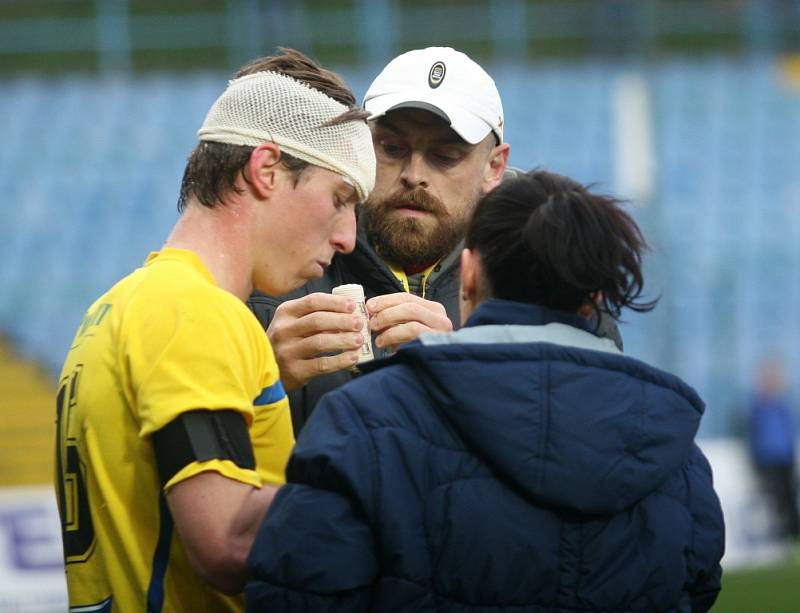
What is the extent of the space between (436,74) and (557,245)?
138cm

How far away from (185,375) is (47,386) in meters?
11.0

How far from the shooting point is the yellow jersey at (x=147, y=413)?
7.33 ft

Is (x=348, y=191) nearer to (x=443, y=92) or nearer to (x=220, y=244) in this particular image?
(x=220, y=244)

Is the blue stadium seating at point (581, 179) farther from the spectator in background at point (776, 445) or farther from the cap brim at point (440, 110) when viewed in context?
the cap brim at point (440, 110)

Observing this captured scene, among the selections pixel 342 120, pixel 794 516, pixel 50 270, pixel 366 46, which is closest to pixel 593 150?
pixel 366 46

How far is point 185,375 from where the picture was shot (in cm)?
222

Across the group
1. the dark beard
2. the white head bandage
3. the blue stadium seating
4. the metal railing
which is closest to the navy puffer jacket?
the white head bandage

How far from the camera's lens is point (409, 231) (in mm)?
3406

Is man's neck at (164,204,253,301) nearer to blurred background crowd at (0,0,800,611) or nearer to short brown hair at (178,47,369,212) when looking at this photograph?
short brown hair at (178,47,369,212)

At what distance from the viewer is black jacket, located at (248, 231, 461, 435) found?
306cm

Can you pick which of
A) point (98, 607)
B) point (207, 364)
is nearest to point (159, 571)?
point (98, 607)

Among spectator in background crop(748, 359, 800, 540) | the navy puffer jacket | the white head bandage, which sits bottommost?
spectator in background crop(748, 359, 800, 540)

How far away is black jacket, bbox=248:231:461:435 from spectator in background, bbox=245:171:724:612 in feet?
2.68

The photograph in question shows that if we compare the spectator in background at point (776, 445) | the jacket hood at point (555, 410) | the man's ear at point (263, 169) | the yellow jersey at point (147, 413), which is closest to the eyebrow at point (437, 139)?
the man's ear at point (263, 169)
